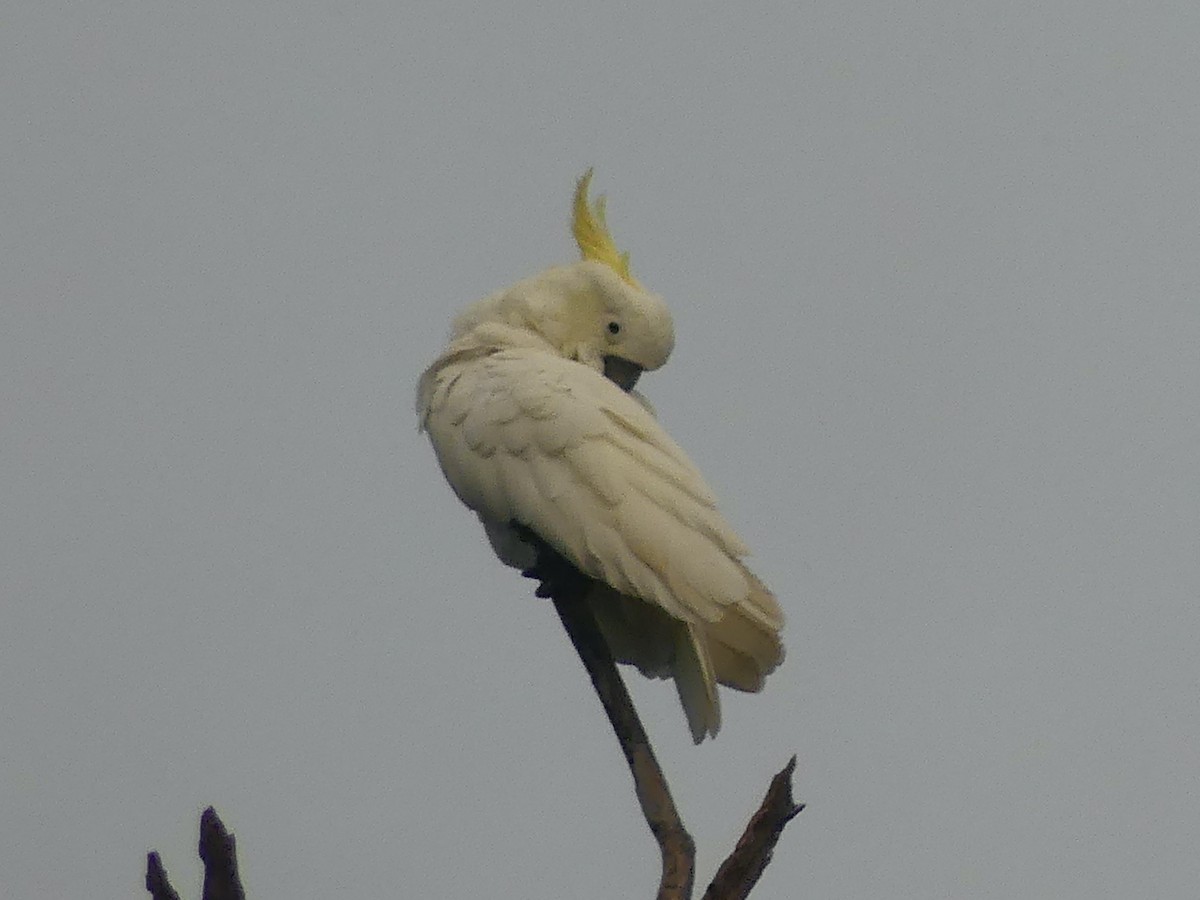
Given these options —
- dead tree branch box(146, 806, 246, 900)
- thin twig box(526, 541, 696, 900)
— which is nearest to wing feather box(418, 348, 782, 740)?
thin twig box(526, 541, 696, 900)

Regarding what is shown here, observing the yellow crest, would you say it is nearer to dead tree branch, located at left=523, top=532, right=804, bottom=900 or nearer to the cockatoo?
the cockatoo

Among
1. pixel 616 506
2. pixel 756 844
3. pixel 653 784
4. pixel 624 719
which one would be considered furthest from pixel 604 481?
pixel 756 844

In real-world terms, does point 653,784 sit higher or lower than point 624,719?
lower

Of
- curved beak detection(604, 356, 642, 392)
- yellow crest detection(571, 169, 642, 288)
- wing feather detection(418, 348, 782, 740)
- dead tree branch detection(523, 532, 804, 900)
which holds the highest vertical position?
yellow crest detection(571, 169, 642, 288)

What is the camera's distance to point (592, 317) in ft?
17.6

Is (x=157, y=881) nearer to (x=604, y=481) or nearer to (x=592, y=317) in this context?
(x=604, y=481)

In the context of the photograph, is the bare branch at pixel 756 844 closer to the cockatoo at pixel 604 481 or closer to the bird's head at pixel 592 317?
the cockatoo at pixel 604 481

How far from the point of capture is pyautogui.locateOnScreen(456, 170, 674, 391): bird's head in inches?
210

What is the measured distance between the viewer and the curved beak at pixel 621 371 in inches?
213

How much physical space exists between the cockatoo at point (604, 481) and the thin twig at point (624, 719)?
126 millimetres

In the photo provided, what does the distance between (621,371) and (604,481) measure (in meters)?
0.80

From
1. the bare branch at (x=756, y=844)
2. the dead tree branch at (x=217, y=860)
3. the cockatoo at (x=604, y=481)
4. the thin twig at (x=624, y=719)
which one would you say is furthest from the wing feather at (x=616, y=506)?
the dead tree branch at (x=217, y=860)

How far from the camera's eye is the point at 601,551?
15.2ft

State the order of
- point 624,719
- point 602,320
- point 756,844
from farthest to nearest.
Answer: point 602,320 → point 624,719 → point 756,844
